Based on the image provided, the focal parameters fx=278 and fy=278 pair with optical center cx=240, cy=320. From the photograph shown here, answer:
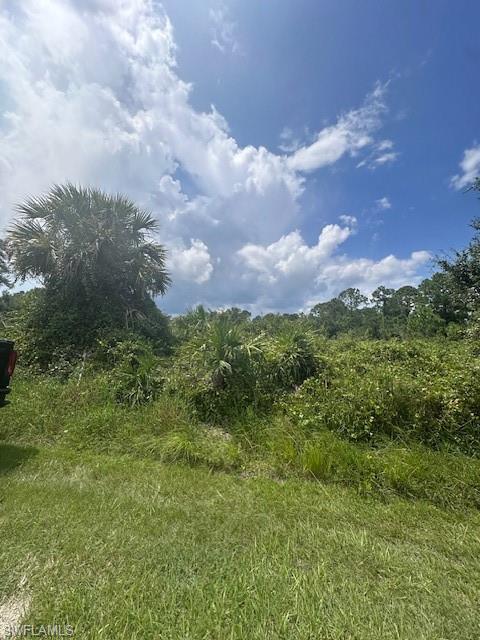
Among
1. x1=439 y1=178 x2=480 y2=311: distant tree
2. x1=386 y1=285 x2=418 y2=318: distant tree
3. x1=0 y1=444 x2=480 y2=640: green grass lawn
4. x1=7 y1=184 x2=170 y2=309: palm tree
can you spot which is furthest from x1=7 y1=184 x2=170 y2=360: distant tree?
x1=386 y1=285 x2=418 y2=318: distant tree

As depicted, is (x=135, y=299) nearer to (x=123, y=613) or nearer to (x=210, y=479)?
(x=210, y=479)

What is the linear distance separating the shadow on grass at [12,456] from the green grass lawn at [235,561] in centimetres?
36

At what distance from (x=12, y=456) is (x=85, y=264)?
5.34 m

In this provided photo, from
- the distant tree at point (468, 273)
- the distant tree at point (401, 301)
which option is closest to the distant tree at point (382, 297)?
the distant tree at point (401, 301)

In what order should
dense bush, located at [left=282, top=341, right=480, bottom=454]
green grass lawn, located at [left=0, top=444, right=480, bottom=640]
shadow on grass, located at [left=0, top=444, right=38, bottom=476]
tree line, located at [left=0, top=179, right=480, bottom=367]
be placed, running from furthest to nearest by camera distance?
tree line, located at [left=0, top=179, right=480, bottom=367], dense bush, located at [left=282, top=341, right=480, bottom=454], shadow on grass, located at [left=0, top=444, right=38, bottom=476], green grass lawn, located at [left=0, top=444, right=480, bottom=640]

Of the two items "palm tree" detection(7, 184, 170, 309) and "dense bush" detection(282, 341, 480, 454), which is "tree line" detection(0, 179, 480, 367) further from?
"dense bush" detection(282, 341, 480, 454)

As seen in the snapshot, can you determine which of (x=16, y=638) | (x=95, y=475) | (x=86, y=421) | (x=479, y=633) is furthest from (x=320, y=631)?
(x=86, y=421)

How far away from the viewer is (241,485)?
2.67m

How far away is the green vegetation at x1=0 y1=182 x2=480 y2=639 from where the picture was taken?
1.43m

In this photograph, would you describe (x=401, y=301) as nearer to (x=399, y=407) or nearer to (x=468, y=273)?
(x=468, y=273)

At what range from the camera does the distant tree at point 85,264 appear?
722 cm

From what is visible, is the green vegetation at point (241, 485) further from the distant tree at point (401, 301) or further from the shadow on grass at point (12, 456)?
the distant tree at point (401, 301)

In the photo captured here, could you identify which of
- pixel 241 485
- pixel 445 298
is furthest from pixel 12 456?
pixel 445 298

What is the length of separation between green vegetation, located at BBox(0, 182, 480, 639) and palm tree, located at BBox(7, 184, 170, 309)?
1354 millimetres
